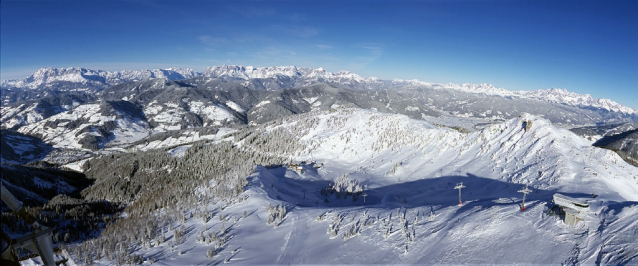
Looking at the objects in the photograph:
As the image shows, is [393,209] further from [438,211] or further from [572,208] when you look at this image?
[572,208]

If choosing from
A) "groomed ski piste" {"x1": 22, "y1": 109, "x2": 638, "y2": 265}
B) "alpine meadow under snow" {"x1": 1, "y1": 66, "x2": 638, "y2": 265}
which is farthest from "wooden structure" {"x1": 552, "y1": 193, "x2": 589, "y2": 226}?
"groomed ski piste" {"x1": 22, "y1": 109, "x2": 638, "y2": 265}

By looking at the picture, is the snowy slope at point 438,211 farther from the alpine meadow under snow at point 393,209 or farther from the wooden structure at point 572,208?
the wooden structure at point 572,208

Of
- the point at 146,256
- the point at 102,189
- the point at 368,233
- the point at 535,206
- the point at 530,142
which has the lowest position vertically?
the point at 102,189

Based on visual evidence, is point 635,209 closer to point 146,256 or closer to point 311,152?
point 146,256

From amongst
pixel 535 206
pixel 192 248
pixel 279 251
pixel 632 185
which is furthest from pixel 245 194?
pixel 632 185

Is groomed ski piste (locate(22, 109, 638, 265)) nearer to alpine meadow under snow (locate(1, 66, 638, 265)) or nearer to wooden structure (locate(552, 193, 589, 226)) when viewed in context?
alpine meadow under snow (locate(1, 66, 638, 265))

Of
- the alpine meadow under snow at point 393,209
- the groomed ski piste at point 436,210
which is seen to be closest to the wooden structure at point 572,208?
the alpine meadow under snow at point 393,209

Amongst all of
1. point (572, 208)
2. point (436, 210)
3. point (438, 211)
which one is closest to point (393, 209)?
point (436, 210)

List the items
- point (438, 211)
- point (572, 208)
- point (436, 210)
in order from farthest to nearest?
point (436, 210), point (438, 211), point (572, 208)
